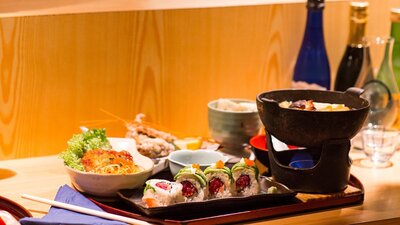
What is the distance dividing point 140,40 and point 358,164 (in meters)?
0.72

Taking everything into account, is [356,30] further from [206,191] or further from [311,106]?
[206,191]

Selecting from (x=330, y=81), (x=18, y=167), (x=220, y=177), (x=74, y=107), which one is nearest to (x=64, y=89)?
(x=74, y=107)

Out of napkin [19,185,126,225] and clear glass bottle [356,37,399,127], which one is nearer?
napkin [19,185,126,225]

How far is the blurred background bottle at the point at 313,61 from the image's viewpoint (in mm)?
2354

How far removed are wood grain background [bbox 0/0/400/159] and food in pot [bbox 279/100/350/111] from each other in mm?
420

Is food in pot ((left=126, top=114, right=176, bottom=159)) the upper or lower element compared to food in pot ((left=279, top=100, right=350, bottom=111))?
lower

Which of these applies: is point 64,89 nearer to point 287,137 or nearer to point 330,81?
point 287,137

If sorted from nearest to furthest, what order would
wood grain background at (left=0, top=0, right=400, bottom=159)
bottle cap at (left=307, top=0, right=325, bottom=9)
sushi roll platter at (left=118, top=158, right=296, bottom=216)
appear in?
sushi roll platter at (left=118, top=158, right=296, bottom=216), wood grain background at (left=0, top=0, right=400, bottom=159), bottle cap at (left=307, top=0, right=325, bottom=9)

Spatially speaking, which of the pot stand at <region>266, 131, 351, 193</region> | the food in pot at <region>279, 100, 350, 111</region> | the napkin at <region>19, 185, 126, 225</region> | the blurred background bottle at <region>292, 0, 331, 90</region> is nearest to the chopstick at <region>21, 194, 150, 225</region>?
the napkin at <region>19, 185, 126, 225</region>

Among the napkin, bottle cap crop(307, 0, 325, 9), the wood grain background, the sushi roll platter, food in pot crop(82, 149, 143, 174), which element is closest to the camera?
→ the napkin

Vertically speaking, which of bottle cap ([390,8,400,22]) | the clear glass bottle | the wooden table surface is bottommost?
the wooden table surface

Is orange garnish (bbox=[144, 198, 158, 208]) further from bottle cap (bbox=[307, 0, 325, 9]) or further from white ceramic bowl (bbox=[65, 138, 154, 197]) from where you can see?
bottle cap (bbox=[307, 0, 325, 9])

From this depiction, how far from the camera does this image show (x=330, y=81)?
94.7 inches

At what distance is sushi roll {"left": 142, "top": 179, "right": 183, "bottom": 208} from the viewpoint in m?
1.69
